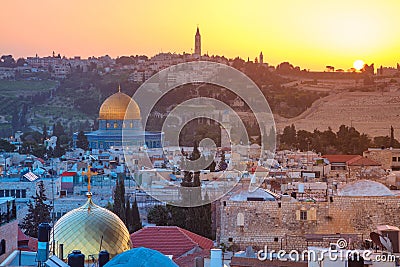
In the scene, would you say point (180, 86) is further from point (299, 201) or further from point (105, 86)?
point (299, 201)

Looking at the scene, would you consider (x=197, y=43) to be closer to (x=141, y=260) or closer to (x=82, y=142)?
(x=82, y=142)

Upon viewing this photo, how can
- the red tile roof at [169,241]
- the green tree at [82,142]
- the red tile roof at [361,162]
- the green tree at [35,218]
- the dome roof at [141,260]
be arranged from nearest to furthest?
1. the dome roof at [141,260]
2. the red tile roof at [169,241]
3. the green tree at [35,218]
4. the red tile roof at [361,162]
5. the green tree at [82,142]

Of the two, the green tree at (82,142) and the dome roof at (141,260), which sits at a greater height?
the green tree at (82,142)

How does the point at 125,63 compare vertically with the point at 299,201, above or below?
above

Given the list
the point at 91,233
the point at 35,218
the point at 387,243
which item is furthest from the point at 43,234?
the point at 35,218

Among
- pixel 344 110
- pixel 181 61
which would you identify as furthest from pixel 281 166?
pixel 181 61

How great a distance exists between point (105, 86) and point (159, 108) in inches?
420

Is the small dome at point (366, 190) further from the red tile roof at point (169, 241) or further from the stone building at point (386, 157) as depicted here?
the stone building at point (386, 157)

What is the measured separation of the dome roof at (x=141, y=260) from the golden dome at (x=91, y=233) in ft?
6.18

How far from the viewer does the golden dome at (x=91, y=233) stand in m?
6.27

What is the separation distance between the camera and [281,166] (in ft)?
57.0

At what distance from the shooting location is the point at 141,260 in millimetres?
4266

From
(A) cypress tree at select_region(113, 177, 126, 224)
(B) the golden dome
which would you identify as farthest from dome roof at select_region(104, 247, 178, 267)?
(A) cypress tree at select_region(113, 177, 126, 224)

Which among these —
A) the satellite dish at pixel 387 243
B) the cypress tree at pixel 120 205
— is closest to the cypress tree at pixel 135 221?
the cypress tree at pixel 120 205
